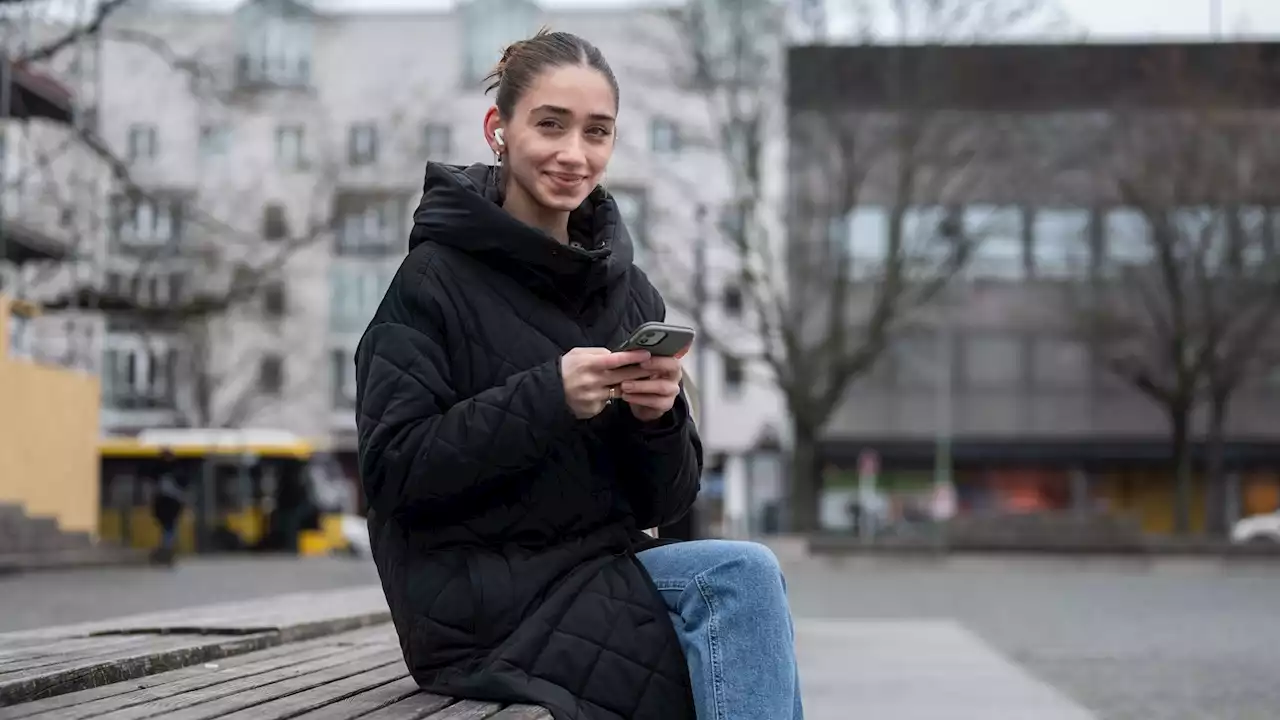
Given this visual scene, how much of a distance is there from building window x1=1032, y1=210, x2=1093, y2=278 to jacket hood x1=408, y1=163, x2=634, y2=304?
47.0m

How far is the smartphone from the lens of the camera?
10.2 ft

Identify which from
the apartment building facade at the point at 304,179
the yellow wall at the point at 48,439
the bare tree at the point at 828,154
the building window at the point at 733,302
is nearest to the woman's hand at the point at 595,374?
the yellow wall at the point at 48,439

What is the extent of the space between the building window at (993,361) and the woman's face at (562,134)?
158ft

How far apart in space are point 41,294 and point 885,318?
25.4 m

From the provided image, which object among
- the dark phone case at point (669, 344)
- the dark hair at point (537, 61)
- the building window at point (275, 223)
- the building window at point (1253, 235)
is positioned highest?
the building window at point (275, 223)

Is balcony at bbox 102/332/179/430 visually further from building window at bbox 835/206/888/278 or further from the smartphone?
the smartphone

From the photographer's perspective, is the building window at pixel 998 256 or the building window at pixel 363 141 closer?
the building window at pixel 998 256

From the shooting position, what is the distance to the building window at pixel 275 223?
61.7m

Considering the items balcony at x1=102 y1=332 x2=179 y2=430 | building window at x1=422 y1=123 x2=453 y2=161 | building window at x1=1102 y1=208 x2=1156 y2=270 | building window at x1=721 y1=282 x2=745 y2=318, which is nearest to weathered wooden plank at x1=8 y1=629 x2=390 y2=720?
building window at x1=1102 y1=208 x2=1156 y2=270

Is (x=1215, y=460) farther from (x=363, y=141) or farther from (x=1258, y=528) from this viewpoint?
(x=363, y=141)

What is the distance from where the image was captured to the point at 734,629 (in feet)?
10.8

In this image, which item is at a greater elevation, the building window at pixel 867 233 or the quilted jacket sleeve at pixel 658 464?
the building window at pixel 867 233

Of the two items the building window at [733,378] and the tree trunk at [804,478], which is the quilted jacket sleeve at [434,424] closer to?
the tree trunk at [804,478]

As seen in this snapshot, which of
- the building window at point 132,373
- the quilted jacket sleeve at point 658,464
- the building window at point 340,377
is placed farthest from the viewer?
the building window at point 340,377
